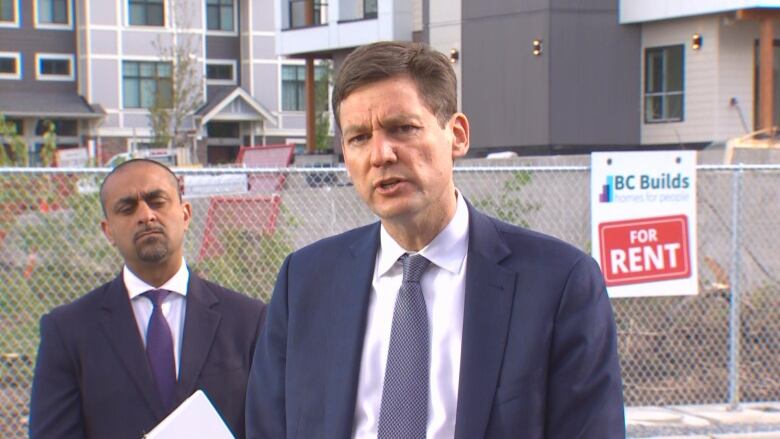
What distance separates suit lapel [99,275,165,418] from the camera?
349 centimetres

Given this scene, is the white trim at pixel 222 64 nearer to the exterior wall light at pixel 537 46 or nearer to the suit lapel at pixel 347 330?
the exterior wall light at pixel 537 46

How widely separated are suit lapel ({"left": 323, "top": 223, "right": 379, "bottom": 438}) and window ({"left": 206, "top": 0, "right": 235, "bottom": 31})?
185ft

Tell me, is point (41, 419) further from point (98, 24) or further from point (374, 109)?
point (98, 24)

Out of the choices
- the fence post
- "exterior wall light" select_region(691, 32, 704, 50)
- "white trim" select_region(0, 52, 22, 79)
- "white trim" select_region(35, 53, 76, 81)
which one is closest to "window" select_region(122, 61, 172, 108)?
"white trim" select_region(35, 53, 76, 81)

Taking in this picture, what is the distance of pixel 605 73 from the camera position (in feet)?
92.6

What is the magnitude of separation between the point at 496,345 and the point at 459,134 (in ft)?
1.70

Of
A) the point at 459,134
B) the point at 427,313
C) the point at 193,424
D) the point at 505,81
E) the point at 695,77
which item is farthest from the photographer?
the point at 505,81

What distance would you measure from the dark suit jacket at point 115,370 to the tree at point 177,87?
45732 mm

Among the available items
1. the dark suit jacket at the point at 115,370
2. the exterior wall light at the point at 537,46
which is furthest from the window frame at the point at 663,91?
the dark suit jacket at the point at 115,370

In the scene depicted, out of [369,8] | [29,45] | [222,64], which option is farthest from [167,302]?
[222,64]

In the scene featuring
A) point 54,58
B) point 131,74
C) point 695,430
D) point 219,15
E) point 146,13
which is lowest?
point 695,430

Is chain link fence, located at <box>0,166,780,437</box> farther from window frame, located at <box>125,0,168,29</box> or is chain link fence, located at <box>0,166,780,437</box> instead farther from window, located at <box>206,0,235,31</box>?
window, located at <box>206,0,235,31</box>

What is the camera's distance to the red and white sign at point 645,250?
8805 mm

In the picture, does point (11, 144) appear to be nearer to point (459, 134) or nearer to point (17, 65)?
point (459, 134)
